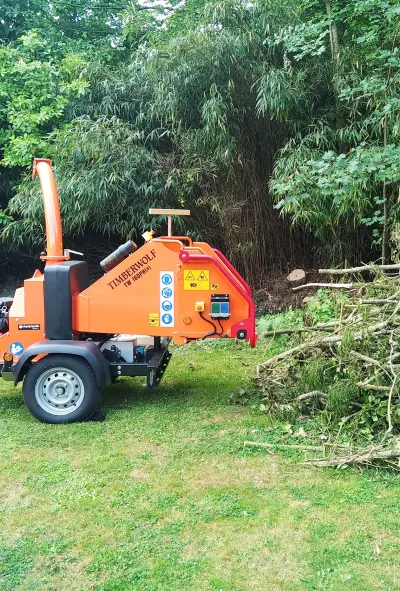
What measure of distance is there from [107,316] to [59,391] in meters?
0.66

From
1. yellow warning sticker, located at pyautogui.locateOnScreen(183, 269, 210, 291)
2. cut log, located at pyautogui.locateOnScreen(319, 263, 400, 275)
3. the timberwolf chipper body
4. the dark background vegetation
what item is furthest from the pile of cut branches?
the dark background vegetation

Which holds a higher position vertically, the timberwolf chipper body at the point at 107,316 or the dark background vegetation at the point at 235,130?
the dark background vegetation at the point at 235,130

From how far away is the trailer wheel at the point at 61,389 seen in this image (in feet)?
12.8

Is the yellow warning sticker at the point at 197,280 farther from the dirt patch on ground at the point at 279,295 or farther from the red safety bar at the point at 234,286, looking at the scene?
the dirt patch on ground at the point at 279,295

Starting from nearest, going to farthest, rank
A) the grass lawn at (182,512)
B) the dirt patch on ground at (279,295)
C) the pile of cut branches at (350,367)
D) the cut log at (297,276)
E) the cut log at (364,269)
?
the grass lawn at (182,512), the pile of cut branches at (350,367), the cut log at (364,269), the cut log at (297,276), the dirt patch on ground at (279,295)

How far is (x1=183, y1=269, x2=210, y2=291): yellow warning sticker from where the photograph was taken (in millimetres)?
3980

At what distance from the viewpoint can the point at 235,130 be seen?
6516 millimetres

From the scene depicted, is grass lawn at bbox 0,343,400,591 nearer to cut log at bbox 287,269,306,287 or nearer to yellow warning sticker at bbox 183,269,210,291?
yellow warning sticker at bbox 183,269,210,291

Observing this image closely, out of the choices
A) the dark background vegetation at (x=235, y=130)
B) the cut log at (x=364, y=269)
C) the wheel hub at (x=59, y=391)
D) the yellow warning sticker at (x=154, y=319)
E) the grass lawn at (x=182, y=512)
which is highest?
the dark background vegetation at (x=235, y=130)

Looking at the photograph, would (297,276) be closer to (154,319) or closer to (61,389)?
(154,319)

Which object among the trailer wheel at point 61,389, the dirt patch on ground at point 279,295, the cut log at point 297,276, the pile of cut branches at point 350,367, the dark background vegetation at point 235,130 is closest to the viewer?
the pile of cut branches at point 350,367

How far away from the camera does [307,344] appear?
4.12 metres

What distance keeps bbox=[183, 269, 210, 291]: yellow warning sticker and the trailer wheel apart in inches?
37.8

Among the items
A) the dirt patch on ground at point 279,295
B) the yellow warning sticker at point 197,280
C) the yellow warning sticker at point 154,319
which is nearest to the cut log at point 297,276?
the dirt patch on ground at point 279,295
